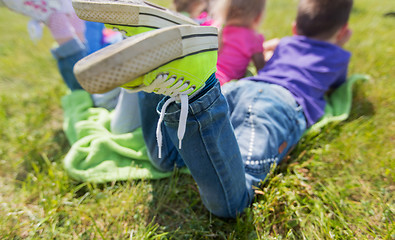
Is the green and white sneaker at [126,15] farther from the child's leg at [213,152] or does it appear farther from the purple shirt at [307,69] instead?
the purple shirt at [307,69]

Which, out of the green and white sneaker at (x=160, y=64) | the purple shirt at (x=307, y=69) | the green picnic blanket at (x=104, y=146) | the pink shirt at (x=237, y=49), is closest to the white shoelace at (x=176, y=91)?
the green and white sneaker at (x=160, y=64)

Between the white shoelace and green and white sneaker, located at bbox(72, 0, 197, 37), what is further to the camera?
green and white sneaker, located at bbox(72, 0, 197, 37)

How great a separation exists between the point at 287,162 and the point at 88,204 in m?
1.25

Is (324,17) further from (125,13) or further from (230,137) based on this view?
(125,13)

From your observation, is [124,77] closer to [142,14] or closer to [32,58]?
[142,14]

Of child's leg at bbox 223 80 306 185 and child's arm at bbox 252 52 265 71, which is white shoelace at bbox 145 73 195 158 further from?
child's arm at bbox 252 52 265 71

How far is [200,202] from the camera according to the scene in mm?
1396

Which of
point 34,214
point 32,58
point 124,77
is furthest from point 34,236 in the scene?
point 32,58

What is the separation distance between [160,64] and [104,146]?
1.13m

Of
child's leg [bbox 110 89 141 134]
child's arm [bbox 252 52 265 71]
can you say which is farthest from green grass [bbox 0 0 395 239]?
child's arm [bbox 252 52 265 71]

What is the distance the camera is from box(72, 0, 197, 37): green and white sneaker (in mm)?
925

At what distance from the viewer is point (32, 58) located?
323cm

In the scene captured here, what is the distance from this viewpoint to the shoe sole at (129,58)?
0.58 meters

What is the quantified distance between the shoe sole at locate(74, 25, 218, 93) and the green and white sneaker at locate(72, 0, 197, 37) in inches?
14.9
